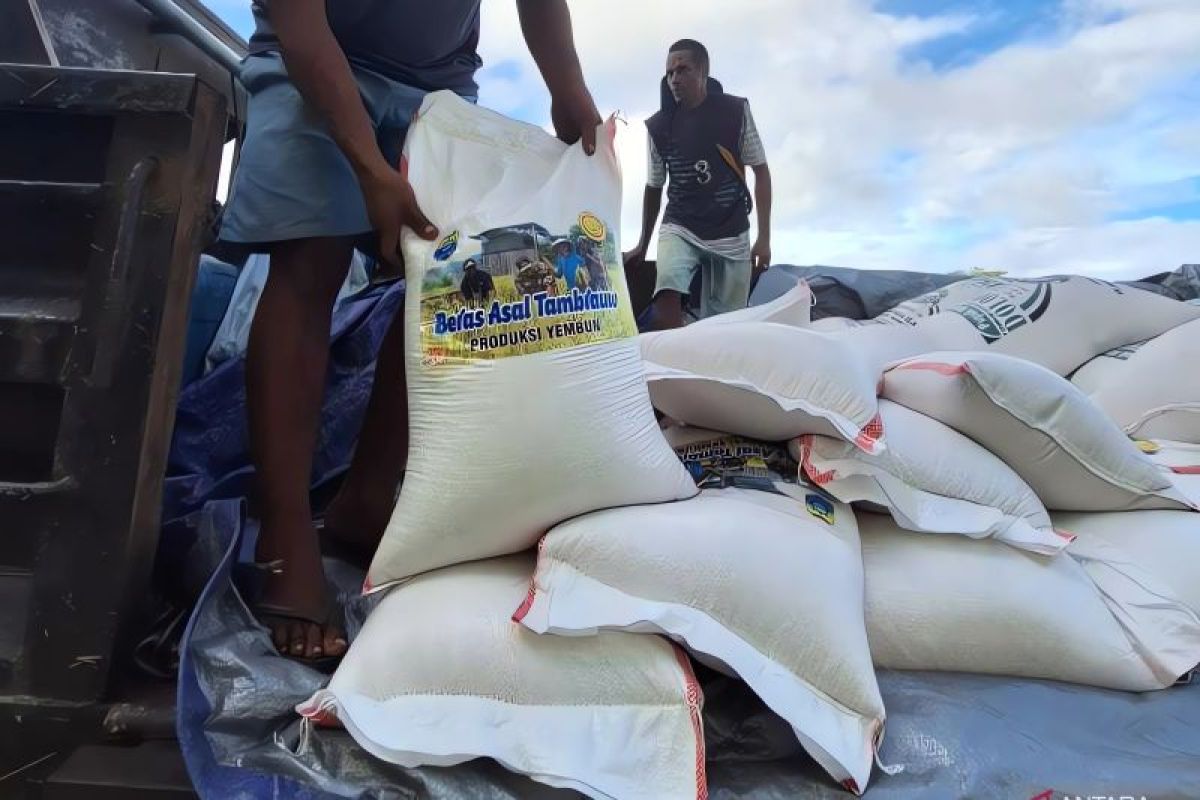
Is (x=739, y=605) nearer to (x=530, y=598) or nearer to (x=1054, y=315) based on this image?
(x=530, y=598)

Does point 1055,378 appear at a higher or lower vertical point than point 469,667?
higher

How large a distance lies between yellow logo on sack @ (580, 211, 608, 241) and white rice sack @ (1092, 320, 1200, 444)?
1.31 meters

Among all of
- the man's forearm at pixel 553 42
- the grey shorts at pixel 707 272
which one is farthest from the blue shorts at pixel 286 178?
the grey shorts at pixel 707 272

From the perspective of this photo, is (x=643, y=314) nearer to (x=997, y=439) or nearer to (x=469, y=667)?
(x=997, y=439)

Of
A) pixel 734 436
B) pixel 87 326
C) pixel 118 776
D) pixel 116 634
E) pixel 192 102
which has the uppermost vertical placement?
pixel 192 102

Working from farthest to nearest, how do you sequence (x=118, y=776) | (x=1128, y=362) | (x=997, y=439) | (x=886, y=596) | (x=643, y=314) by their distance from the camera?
(x=643, y=314)
(x=1128, y=362)
(x=997, y=439)
(x=886, y=596)
(x=118, y=776)

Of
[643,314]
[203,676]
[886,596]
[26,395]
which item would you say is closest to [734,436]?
[886,596]

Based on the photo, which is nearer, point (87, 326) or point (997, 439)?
point (87, 326)

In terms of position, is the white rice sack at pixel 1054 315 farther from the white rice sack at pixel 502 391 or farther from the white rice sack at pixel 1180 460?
the white rice sack at pixel 502 391

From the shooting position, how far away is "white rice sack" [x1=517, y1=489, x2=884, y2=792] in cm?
78

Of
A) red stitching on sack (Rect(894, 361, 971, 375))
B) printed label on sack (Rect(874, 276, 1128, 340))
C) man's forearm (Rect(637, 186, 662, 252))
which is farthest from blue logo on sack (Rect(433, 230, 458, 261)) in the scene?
man's forearm (Rect(637, 186, 662, 252))

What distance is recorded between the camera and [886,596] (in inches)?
37.8

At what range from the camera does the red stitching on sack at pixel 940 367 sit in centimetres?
114

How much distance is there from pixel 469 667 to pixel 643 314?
212 cm
